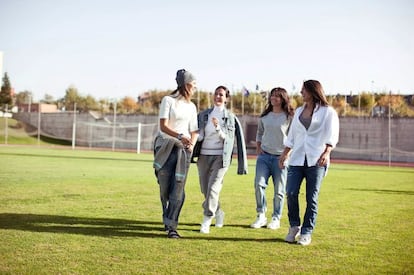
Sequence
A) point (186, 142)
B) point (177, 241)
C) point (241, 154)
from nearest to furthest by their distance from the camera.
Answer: point (177, 241) < point (186, 142) < point (241, 154)

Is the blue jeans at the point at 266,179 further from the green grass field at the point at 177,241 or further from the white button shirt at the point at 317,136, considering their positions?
the white button shirt at the point at 317,136

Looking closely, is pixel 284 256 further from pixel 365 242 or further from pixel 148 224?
pixel 148 224

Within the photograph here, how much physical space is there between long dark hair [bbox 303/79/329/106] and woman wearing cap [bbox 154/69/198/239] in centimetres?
146

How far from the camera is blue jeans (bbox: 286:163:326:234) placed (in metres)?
6.71

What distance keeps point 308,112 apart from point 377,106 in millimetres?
44184

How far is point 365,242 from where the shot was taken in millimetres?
6742

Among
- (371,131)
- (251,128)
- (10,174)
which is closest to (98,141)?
(251,128)

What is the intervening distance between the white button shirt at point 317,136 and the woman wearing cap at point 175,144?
1.38m

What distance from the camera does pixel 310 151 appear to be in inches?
265

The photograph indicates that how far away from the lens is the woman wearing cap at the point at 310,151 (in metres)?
6.69

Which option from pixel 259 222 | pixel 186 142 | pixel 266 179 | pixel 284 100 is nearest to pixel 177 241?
pixel 186 142

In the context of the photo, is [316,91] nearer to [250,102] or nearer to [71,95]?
[250,102]

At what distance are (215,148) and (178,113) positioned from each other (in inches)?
34.8

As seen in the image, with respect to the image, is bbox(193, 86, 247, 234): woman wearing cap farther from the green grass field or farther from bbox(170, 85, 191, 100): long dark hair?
bbox(170, 85, 191, 100): long dark hair
